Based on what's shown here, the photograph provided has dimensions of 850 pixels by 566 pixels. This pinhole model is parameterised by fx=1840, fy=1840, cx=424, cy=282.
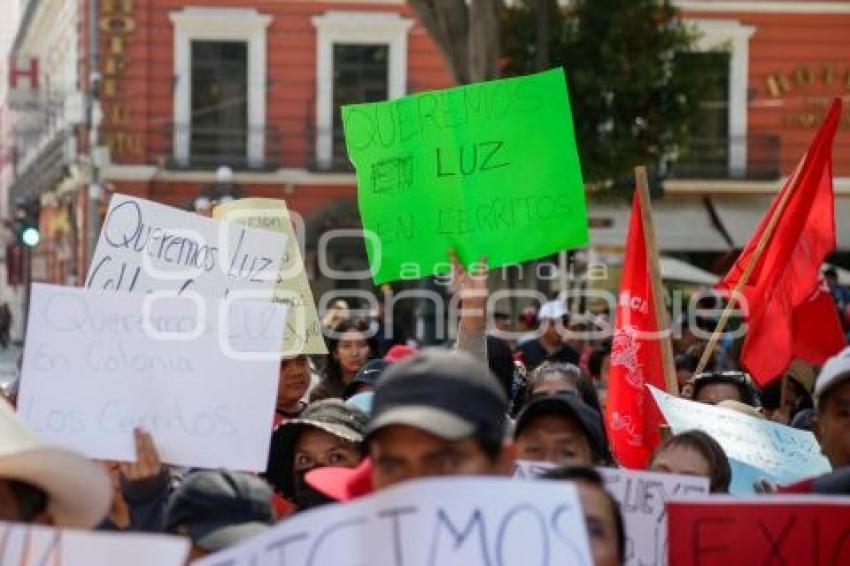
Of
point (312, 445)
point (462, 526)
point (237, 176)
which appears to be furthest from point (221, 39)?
point (462, 526)

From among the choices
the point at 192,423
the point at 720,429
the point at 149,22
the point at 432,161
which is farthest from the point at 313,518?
the point at 149,22

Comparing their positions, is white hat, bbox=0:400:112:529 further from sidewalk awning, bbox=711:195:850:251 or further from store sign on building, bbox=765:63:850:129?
store sign on building, bbox=765:63:850:129

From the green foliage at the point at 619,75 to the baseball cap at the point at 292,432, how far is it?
16467 millimetres

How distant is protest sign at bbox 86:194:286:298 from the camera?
541 cm

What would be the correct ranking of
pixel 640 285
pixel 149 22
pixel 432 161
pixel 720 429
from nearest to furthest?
pixel 720 429 < pixel 432 161 < pixel 640 285 < pixel 149 22

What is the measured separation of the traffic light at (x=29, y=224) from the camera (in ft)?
73.4

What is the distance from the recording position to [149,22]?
29141mm

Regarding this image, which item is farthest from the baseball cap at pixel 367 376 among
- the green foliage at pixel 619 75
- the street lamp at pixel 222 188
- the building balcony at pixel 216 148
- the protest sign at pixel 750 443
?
the building balcony at pixel 216 148

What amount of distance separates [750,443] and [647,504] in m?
1.24

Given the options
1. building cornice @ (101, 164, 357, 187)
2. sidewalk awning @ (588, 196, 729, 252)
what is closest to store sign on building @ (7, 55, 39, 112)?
building cornice @ (101, 164, 357, 187)

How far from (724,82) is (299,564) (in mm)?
27330

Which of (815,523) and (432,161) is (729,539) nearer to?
(815,523)

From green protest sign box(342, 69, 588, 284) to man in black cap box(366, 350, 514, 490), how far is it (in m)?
2.75

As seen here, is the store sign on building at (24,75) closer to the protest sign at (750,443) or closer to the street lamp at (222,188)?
the street lamp at (222,188)
